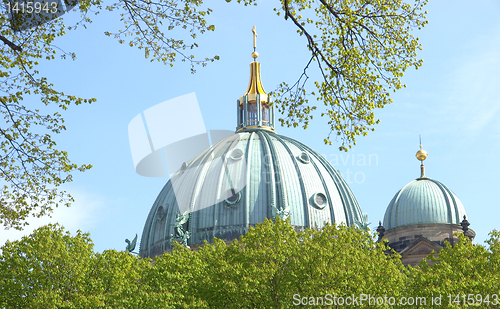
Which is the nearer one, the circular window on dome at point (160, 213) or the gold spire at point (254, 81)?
the circular window on dome at point (160, 213)

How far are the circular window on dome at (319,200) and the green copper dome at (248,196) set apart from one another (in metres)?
0.11

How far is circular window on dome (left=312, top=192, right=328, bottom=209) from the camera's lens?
265 feet

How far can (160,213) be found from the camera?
84.7 m

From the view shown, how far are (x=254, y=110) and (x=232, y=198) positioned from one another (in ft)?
60.1

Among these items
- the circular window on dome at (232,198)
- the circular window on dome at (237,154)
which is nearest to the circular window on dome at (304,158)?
the circular window on dome at (237,154)

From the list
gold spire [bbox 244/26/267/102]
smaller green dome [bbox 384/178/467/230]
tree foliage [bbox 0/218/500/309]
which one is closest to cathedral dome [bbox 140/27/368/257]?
smaller green dome [bbox 384/178/467/230]

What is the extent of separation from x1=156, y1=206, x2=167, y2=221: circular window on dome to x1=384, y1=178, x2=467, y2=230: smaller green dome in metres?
26.8

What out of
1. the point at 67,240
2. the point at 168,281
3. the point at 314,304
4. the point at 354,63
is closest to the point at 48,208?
the point at 354,63

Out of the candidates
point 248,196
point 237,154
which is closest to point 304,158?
point 237,154

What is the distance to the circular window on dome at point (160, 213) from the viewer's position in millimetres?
83812

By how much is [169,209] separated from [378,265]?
42587 millimetres

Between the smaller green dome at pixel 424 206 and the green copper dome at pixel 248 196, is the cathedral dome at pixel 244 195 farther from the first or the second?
the smaller green dome at pixel 424 206

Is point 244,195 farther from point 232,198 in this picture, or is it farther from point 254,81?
point 254,81

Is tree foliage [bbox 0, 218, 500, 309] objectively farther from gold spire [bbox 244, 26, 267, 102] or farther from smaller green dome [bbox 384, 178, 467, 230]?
gold spire [bbox 244, 26, 267, 102]
